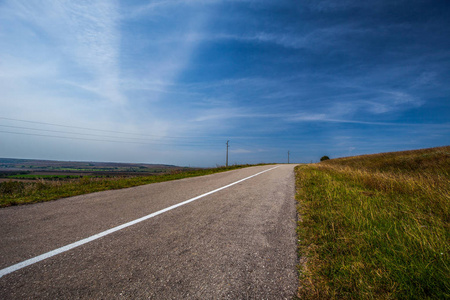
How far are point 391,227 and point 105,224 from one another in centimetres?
469

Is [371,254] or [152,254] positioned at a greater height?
[371,254]

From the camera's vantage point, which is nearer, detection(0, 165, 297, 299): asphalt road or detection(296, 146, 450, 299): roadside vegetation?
detection(296, 146, 450, 299): roadside vegetation

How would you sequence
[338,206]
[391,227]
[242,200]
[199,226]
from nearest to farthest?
[391,227] → [199,226] → [338,206] → [242,200]

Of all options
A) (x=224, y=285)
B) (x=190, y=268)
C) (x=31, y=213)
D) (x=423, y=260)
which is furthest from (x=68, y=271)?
(x=423, y=260)

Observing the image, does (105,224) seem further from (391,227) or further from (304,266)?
(391,227)

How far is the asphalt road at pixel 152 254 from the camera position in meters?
1.92

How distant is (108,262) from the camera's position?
2379 mm

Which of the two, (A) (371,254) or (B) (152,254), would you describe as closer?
(A) (371,254)

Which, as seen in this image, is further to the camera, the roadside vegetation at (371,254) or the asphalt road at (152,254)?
Result: the asphalt road at (152,254)

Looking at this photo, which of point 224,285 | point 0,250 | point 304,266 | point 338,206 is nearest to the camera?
point 224,285

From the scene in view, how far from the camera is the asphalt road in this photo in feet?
6.30

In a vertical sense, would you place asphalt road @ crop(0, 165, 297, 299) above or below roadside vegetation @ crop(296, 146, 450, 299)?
below

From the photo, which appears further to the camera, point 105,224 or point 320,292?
point 105,224

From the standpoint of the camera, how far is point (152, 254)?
8.46 ft
